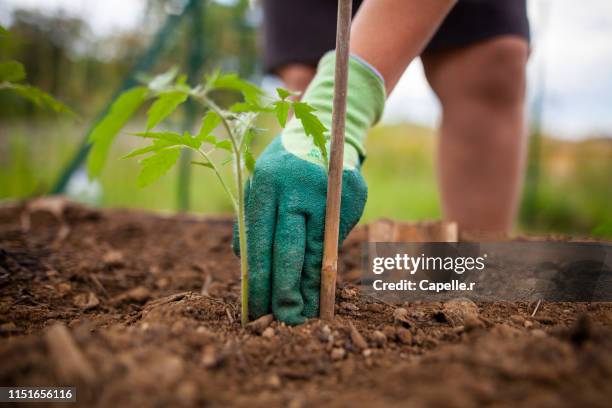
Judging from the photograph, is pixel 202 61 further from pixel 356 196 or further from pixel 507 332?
pixel 507 332

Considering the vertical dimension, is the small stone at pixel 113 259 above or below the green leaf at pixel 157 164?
below

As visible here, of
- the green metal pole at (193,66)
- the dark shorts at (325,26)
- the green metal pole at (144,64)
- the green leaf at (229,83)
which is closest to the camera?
the green leaf at (229,83)

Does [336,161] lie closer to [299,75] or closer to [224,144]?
[224,144]

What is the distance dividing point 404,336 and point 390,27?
86 centimetres

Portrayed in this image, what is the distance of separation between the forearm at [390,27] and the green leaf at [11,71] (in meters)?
0.90

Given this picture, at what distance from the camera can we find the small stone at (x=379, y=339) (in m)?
1.02

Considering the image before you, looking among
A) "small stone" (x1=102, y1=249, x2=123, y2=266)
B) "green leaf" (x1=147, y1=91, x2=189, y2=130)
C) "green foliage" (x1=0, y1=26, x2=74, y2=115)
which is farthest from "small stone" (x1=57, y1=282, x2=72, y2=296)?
"green leaf" (x1=147, y1=91, x2=189, y2=130)

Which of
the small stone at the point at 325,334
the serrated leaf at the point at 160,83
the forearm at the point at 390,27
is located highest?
the forearm at the point at 390,27

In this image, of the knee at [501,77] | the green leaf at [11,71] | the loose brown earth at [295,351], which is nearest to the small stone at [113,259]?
the loose brown earth at [295,351]

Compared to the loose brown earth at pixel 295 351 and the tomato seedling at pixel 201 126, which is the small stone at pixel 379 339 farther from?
the tomato seedling at pixel 201 126

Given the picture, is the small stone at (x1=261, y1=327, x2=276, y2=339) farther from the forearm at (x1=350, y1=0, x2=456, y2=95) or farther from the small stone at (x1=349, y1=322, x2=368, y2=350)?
the forearm at (x1=350, y1=0, x2=456, y2=95)

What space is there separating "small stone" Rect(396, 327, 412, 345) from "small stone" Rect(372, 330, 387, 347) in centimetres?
3

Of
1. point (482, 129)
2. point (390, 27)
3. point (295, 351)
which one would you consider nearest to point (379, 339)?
point (295, 351)

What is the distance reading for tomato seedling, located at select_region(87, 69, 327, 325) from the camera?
0.82 m
